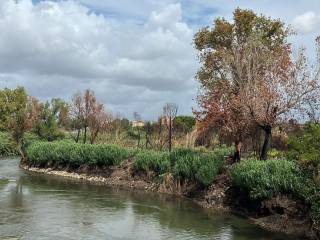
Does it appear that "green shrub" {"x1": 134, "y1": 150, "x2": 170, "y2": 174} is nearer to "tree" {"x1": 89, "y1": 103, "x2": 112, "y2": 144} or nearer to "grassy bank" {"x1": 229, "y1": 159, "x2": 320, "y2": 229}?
"grassy bank" {"x1": 229, "y1": 159, "x2": 320, "y2": 229}

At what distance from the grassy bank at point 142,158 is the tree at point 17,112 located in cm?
479

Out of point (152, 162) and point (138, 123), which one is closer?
point (152, 162)

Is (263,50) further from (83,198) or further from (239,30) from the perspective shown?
(83,198)

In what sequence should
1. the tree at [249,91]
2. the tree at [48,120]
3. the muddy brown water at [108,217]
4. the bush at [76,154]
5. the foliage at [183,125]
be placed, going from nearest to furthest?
the muddy brown water at [108,217]
the tree at [249,91]
the bush at [76,154]
the foliage at [183,125]
the tree at [48,120]

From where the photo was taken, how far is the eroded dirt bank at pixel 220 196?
20.2 metres

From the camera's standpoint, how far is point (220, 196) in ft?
86.4

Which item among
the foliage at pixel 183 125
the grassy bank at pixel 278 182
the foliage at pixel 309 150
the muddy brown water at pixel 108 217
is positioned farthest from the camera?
the foliage at pixel 183 125

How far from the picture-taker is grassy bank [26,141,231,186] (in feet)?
92.4

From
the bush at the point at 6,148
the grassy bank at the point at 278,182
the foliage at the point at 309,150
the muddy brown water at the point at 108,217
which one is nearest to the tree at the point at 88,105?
the bush at the point at 6,148

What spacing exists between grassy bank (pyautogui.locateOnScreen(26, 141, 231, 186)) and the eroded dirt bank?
453 millimetres

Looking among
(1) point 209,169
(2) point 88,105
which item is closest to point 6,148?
(2) point 88,105

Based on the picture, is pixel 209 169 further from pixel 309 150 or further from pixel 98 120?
pixel 98 120

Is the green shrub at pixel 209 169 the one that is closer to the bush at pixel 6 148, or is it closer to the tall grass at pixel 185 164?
the tall grass at pixel 185 164

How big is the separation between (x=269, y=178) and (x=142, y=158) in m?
13.9
